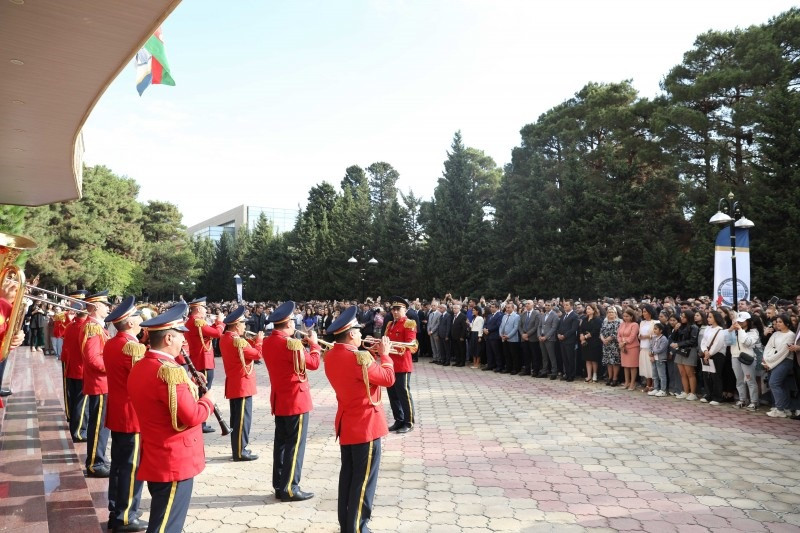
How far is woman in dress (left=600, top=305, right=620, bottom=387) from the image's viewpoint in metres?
13.1

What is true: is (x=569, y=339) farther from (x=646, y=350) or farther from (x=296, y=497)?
(x=296, y=497)

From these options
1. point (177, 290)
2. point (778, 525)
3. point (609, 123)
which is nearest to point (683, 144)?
point (609, 123)

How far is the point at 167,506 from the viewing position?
13.0 feet

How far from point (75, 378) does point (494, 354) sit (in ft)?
39.3

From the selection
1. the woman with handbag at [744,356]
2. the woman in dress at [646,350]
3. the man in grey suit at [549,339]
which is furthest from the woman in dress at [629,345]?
the woman with handbag at [744,356]

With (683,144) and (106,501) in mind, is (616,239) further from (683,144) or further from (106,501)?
(106,501)

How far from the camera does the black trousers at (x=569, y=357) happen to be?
14234mm

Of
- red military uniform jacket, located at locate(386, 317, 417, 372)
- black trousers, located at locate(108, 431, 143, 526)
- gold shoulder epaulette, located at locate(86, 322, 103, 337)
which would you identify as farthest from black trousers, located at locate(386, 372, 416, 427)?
black trousers, located at locate(108, 431, 143, 526)

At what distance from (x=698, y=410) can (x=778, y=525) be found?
5.55m

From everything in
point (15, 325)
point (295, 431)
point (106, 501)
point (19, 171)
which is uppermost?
point (19, 171)

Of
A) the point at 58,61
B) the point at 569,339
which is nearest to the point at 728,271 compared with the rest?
the point at 569,339

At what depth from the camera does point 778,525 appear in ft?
16.7

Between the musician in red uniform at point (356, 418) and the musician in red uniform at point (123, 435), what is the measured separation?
1829mm

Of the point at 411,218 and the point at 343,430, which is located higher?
the point at 411,218
